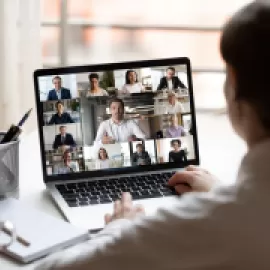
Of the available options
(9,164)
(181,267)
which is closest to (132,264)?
(181,267)

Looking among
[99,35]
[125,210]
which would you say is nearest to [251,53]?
[125,210]

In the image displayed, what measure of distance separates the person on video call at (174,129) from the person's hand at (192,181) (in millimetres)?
108

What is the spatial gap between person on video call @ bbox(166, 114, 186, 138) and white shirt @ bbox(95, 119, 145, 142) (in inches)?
2.3

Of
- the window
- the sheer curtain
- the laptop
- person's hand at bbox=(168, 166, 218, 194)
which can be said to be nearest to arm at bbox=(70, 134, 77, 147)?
the laptop

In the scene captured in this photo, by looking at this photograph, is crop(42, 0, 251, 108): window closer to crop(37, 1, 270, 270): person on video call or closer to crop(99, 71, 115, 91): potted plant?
crop(99, 71, 115, 91): potted plant

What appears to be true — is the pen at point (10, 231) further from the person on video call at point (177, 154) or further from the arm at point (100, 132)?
the person on video call at point (177, 154)

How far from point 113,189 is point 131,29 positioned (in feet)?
2.86

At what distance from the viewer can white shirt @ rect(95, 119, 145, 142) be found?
4.62 ft

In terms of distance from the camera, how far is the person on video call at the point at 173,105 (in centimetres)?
145

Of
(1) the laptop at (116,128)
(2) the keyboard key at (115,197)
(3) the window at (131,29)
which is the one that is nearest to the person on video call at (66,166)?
(1) the laptop at (116,128)

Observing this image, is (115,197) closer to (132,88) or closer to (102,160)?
(102,160)

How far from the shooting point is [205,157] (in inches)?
61.9

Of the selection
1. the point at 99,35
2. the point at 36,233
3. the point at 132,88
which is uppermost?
the point at 99,35

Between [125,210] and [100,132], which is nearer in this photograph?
[125,210]
